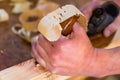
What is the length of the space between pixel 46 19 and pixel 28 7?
581 mm

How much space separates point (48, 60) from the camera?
604 millimetres

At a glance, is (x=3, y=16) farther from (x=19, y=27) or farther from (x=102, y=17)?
(x=102, y=17)

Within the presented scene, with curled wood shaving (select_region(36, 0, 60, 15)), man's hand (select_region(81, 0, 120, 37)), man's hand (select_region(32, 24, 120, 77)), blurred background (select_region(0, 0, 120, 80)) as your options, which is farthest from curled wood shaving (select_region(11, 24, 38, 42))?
man's hand (select_region(32, 24, 120, 77))

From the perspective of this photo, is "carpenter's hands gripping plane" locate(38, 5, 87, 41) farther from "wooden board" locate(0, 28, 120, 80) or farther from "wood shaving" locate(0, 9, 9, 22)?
"wood shaving" locate(0, 9, 9, 22)

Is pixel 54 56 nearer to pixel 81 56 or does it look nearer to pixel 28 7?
pixel 81 56

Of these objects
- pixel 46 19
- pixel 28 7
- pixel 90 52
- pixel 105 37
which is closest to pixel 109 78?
pixel 105 37

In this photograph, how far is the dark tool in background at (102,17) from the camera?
0.78 m

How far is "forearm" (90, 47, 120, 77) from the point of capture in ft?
2.04

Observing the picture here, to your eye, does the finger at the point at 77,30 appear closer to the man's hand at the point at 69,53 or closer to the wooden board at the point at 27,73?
the man's hand at the point at 69,53

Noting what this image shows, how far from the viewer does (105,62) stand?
634mm

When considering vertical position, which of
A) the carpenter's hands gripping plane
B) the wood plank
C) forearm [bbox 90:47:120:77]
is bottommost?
forearm [bbox 90:47:120:77]

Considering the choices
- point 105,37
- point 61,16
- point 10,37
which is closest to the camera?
point 61,16

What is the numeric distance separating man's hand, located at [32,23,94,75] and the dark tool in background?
183 mm

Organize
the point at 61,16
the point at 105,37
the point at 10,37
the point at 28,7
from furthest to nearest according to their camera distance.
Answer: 1. the point at 28,7
2. the point at 10,37
3. the point at 105,37
4. the point at 61,16
